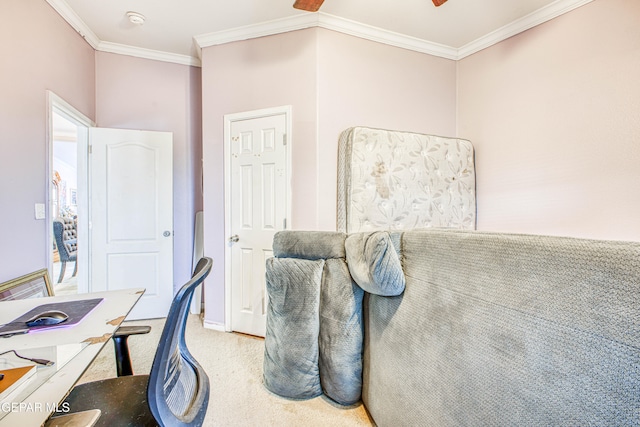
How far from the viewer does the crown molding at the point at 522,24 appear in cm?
213

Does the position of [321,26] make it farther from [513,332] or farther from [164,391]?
[164,391]

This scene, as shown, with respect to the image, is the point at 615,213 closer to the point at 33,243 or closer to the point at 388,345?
the point at 388,345

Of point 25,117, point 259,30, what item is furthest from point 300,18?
point 25,117

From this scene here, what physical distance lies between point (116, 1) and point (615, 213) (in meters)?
4.04

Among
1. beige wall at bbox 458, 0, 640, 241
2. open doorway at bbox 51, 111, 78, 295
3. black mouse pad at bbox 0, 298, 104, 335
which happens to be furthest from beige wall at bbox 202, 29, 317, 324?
open doorway at bbox 51, 111, 78, 295

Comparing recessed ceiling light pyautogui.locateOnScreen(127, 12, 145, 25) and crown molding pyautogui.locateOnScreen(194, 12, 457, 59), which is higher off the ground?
recessed ceiling light pyautogui.locateOnScreen(127, 12, 145, 25)

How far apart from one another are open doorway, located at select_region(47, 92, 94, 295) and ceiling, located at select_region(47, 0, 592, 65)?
2.76 ft

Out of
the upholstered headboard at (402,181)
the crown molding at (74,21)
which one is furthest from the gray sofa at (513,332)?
the crown molding at (74,21)

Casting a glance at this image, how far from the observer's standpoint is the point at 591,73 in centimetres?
203

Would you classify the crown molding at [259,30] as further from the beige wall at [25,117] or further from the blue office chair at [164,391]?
the blue office chair at [164,391]

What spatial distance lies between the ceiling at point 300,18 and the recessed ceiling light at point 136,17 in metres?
0.04

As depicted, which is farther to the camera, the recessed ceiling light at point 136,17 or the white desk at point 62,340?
the recessed ceiling light at point 136,17

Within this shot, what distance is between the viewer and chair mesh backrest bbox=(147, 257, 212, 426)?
2.31 ft

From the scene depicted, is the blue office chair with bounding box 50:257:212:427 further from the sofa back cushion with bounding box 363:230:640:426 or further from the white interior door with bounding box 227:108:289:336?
the white interior door with bounding box 227:108:289:336
